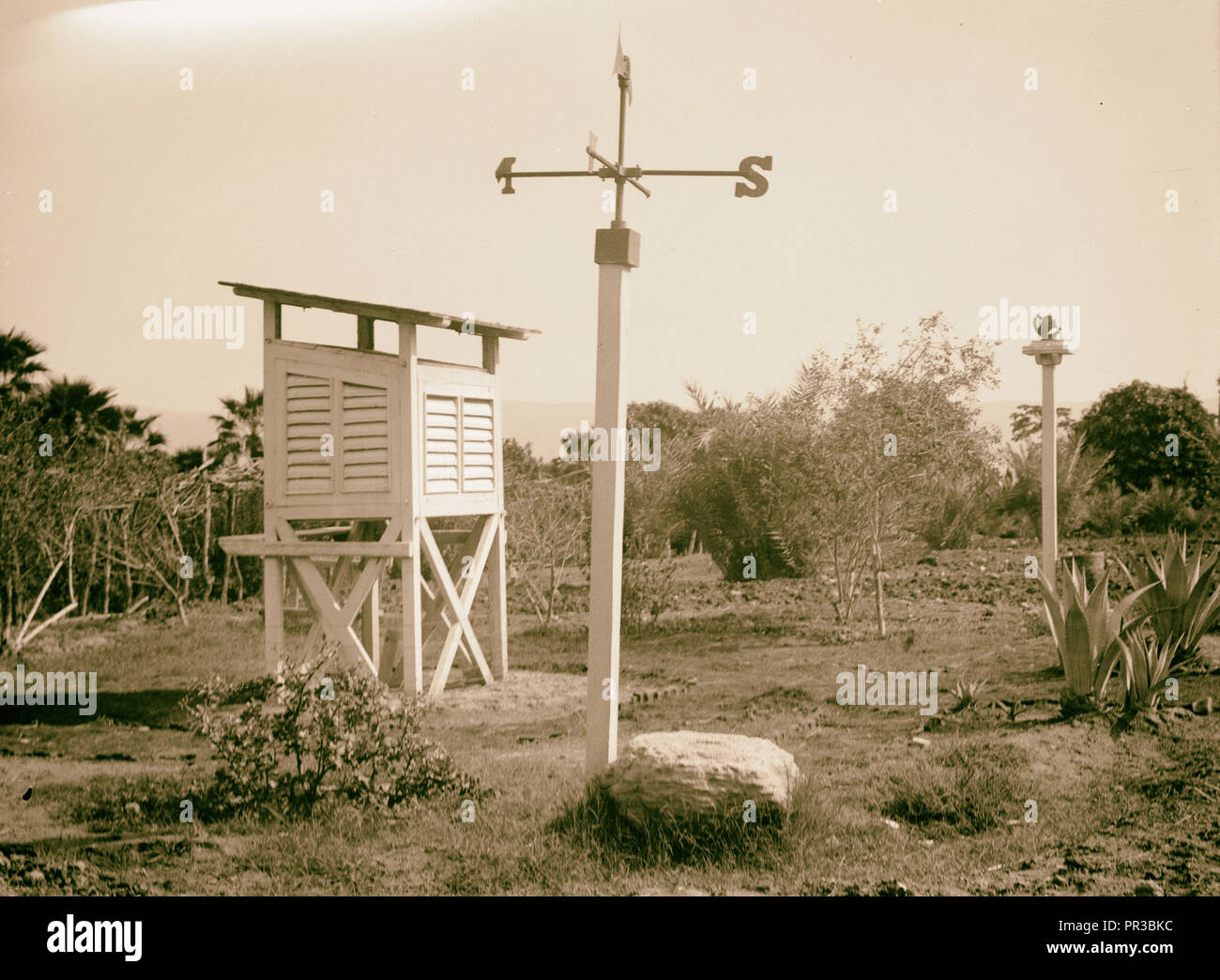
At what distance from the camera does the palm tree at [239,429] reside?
6953 mm

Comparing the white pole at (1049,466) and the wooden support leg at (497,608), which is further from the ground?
the white pole at (1049,466)

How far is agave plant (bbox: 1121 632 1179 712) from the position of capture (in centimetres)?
642

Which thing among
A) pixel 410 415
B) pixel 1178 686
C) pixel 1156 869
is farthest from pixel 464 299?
pixel 1178 686

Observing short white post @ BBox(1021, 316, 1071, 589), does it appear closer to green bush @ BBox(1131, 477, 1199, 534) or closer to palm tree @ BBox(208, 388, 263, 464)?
green bush @ BBox(1131, 477, 1199, 534)

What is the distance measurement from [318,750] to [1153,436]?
17.7 feet

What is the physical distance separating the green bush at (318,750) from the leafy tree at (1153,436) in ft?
15.4

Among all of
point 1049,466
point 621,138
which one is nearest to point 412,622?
point 621,138

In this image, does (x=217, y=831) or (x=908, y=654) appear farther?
(x=908, y=654)

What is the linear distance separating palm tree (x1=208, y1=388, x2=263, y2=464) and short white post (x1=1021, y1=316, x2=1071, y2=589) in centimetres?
506

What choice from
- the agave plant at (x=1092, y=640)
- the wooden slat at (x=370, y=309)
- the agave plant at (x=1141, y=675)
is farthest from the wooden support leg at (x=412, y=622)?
the agave plant at (x=1141, y=675)

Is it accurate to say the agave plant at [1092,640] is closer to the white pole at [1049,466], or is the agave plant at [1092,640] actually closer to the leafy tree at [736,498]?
the white pole at [1049,466]

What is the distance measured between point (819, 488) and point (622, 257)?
13.8ft

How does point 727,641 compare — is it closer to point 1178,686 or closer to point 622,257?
point 1178,686

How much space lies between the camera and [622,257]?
4801 mm
